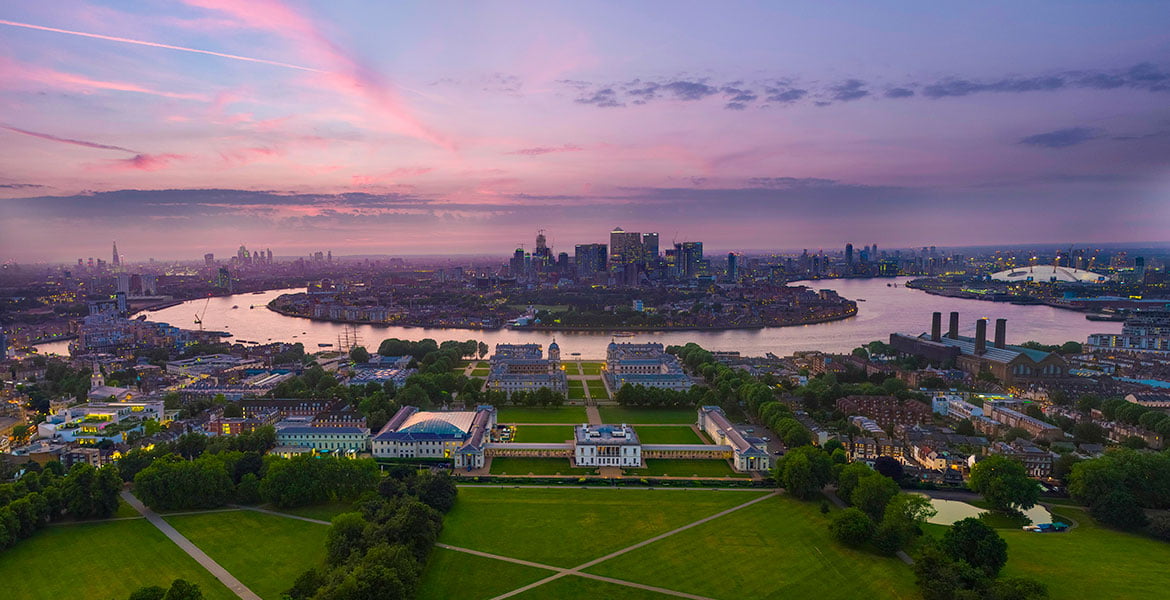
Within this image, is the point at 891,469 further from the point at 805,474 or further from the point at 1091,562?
the point at 1091,562

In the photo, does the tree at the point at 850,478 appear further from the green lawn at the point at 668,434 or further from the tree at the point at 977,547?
the green lawn at the point at 668,434

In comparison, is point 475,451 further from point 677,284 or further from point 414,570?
point 677,284

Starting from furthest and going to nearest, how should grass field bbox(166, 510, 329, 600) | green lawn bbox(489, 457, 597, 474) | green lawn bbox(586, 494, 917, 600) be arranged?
green lawn bbox(489, 457, 597, 474) → grass field bbox(166, 510, 329, 600) → green lawn bbox(586, 494, 917, 600)

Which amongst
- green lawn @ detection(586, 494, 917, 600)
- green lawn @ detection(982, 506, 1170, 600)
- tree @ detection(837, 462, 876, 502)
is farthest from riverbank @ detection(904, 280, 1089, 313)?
green lawn @ detection(586, 494, 917, 600)

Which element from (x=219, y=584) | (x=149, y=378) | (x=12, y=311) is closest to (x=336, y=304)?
(x=12, y=311)

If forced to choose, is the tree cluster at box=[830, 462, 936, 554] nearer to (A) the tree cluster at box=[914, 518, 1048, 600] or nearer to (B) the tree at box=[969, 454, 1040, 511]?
(A) the tree cluster at box=[914, 518, 1048, 600]

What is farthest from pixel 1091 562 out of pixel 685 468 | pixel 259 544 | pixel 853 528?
pixel 259 544
